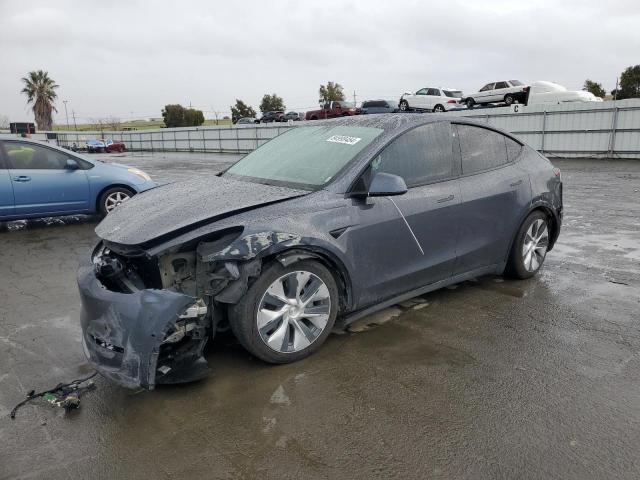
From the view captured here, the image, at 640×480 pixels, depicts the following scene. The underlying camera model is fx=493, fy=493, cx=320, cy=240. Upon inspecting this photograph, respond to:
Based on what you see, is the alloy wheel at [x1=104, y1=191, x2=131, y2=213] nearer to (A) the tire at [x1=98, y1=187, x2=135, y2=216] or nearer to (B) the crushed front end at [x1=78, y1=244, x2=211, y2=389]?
(A) the tire at [x1=98, y1=187, x2=135, y2=216]

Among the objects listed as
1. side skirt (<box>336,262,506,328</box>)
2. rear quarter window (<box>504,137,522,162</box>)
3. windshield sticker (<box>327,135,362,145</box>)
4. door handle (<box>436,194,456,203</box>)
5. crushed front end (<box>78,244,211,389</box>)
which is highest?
windshield sticker (<box>327,135,362,145</box>)

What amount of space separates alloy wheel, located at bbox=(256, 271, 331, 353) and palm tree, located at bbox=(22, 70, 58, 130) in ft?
269

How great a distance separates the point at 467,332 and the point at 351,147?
5.43ft

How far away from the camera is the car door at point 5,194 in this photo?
744 cm

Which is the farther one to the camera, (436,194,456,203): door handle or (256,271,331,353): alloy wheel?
(436,194,456,203): door handle

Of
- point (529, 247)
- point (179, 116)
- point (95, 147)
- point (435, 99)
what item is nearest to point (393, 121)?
point (529, 247)

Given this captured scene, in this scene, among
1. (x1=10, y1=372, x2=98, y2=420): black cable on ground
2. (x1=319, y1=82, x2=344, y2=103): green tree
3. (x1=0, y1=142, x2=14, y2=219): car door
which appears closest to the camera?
(x1=10, y1=372, x2=98, y2=420): black cable on ground

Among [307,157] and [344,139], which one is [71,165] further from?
[344,139]

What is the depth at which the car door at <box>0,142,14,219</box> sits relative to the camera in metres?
7.44

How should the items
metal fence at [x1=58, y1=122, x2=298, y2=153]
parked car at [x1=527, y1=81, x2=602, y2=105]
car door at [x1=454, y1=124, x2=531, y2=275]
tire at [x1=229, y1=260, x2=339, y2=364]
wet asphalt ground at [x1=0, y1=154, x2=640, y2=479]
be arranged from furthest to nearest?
metal fence at [x1=58, y1=122, x2=298, y2=153] → parked car at [x1=527, y1=81, x2=602, y2=105] → car door at [x1=454, y1=124, x2=531, y2=275] → tire at [x1=229, y1=260, x2=339, y2=364] → wet asphalt ground at [x1=0, y1=154, x2=640, y2=479]

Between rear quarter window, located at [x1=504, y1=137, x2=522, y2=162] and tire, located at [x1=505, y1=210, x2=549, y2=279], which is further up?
rear quarter window, located at [x1=504, y1=137, x2=522, y2=162]

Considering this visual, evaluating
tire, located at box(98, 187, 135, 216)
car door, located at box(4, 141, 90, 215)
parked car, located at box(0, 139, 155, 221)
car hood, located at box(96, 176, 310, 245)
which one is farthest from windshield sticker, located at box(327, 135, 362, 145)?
car door, located at box(4, 141, 90, 215)

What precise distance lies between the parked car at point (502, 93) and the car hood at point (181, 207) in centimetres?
2666

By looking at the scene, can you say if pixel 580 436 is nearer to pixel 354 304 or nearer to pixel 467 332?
pixel 467 332
